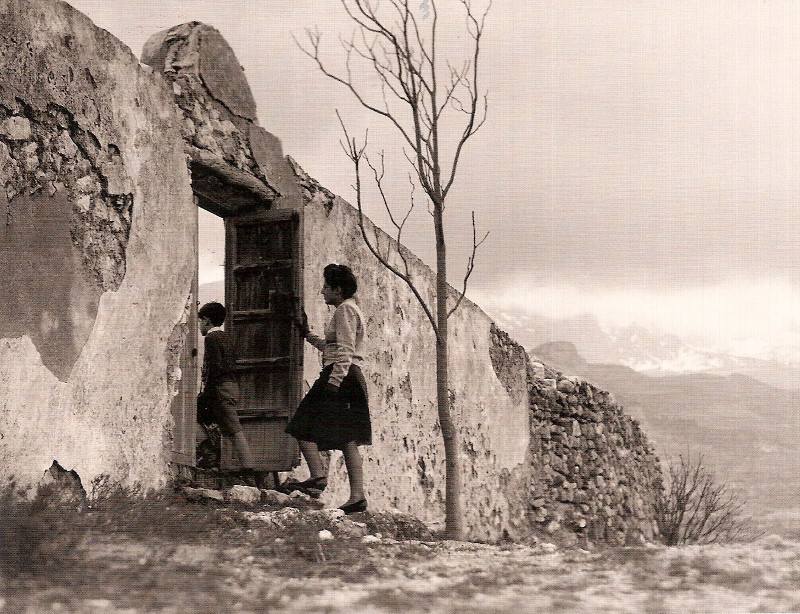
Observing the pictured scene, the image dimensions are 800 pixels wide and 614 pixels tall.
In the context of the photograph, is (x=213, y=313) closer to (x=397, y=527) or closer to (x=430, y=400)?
(x=397, y=527)

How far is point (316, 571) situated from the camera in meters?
4.80

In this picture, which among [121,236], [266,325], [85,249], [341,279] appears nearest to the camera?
[85,249]

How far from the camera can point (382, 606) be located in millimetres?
4020

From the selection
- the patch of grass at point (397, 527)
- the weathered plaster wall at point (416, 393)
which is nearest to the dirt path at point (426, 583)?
the patch of grass at point (397, 527)

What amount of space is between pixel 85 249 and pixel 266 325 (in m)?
2.06

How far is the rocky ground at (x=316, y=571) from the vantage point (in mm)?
4074

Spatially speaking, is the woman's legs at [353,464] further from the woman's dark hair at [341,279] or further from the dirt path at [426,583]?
the dirt path at [426,583]

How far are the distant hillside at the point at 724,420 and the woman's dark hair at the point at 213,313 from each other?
53.6ft

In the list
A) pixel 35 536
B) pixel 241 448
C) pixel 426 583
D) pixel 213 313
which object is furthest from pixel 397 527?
pixel 35 536

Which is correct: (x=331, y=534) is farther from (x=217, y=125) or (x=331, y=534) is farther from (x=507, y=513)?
(x=507, y=513)

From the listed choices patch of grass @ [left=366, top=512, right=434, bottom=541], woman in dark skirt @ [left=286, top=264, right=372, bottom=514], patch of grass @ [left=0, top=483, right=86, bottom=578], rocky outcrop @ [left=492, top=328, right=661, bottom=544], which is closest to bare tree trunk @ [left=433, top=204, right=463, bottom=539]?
patch of grass @ [left=366, top=512, right=434, bottom=541]

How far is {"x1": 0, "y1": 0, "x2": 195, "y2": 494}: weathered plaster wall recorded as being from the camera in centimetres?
553

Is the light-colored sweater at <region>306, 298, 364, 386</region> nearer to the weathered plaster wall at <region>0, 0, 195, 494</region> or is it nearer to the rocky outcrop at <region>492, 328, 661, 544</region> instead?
the weathered plaster wall at <region>0, 0, 195, 494</region>

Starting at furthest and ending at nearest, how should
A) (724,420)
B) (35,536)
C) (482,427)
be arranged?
1. (724,420)
2. (482,427)
3. (35,536)
